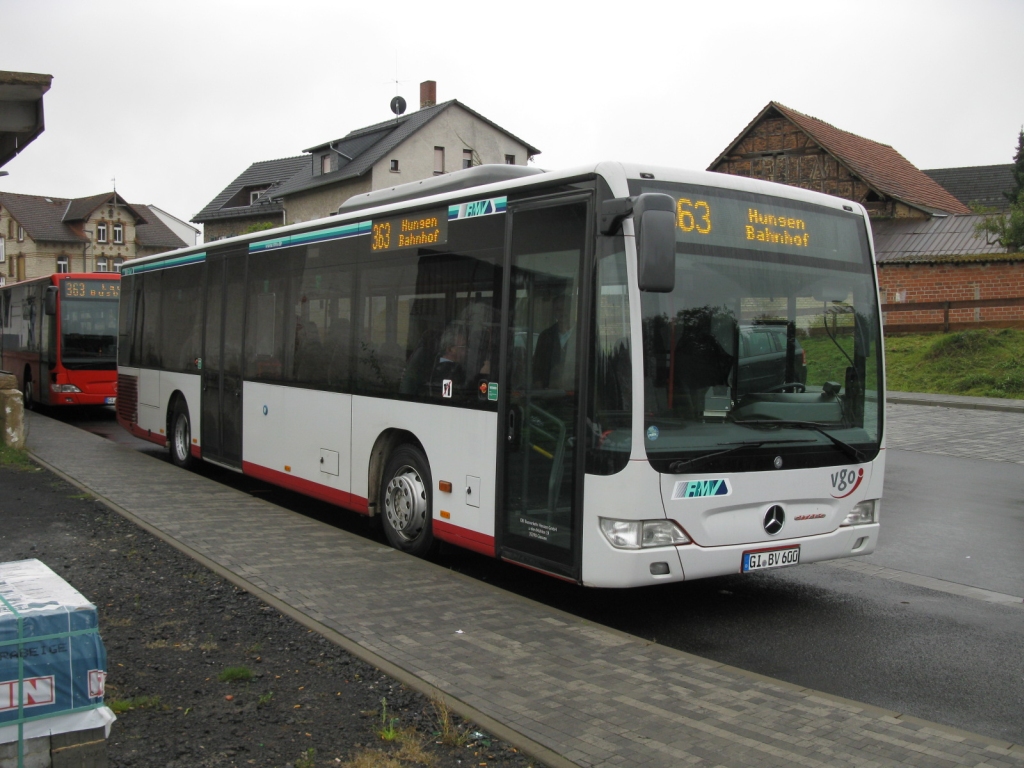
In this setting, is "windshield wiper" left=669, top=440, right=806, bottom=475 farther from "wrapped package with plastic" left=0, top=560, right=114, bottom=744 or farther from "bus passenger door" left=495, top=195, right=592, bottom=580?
"wrapped package with plastic" left=0, top=560, right=114, bottom=744

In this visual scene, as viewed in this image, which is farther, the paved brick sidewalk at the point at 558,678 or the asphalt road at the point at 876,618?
the asphalt road at the point at 876,618

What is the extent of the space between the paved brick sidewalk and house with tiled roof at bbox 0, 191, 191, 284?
8656cm

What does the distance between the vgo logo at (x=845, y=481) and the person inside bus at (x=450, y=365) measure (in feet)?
9.05

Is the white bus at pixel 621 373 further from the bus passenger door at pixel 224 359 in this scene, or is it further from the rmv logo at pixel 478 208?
the bus passenger door at pixel 224 359

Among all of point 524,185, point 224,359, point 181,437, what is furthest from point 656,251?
point 181,437

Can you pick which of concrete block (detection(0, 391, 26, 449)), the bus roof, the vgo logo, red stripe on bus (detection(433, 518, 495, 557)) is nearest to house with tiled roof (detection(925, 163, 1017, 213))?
concrete block (detection(0, 391, 26, 449))

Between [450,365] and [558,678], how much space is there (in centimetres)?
320

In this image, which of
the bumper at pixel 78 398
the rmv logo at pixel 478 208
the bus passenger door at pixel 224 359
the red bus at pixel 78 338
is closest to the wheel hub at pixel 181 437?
the bus passenger door at pixel 224 359

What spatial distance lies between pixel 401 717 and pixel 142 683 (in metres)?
1.35

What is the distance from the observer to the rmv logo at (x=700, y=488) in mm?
6297

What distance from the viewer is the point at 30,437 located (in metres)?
16.7

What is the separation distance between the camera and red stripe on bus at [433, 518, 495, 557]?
730 centimetres

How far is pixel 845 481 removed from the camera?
23.4 ft

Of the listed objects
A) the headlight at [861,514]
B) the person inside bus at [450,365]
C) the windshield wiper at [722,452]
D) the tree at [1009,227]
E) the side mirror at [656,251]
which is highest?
the tree at [1009,227]
